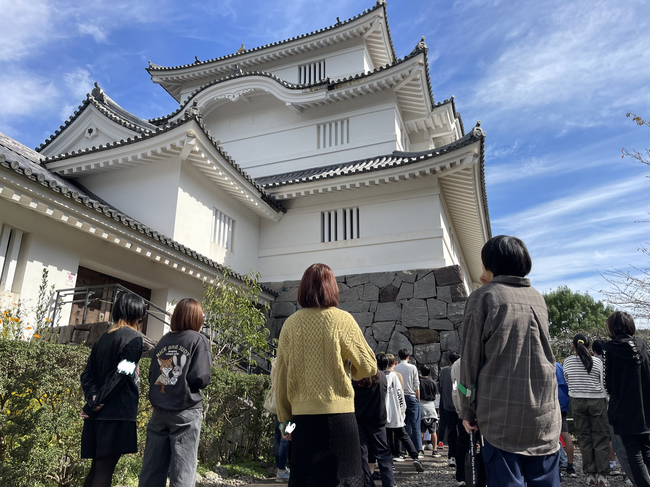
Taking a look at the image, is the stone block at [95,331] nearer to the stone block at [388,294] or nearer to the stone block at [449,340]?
the stone block at [388,294]

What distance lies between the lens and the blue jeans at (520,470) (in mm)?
2082

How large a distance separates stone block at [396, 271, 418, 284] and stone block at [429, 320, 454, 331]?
118cm

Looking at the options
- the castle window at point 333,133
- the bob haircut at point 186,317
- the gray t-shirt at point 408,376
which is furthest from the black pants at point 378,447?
the castle window at point 333,133

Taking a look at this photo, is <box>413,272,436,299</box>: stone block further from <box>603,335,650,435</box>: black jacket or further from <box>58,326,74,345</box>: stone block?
<box>58,326,74,345</box>: stone block

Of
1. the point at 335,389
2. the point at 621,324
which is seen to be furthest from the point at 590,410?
the point at 335,389

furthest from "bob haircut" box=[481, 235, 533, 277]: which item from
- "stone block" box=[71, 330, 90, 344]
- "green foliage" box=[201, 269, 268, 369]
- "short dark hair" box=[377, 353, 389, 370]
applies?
"stone block" box=[71, 330, 90, 344]

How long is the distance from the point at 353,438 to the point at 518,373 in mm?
980

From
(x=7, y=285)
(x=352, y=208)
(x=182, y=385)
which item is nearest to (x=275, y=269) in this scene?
(x=352, y=208)

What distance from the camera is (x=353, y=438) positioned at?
242cm

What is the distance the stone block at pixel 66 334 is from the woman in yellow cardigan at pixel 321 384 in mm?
5903

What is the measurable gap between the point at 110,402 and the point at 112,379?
0.17m

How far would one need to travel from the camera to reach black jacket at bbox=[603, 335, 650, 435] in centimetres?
383

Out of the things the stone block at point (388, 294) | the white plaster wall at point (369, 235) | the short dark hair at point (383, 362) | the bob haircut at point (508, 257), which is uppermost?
the white plaster wall at point (369, 235)

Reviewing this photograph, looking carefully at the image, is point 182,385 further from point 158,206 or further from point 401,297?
point 401,297
